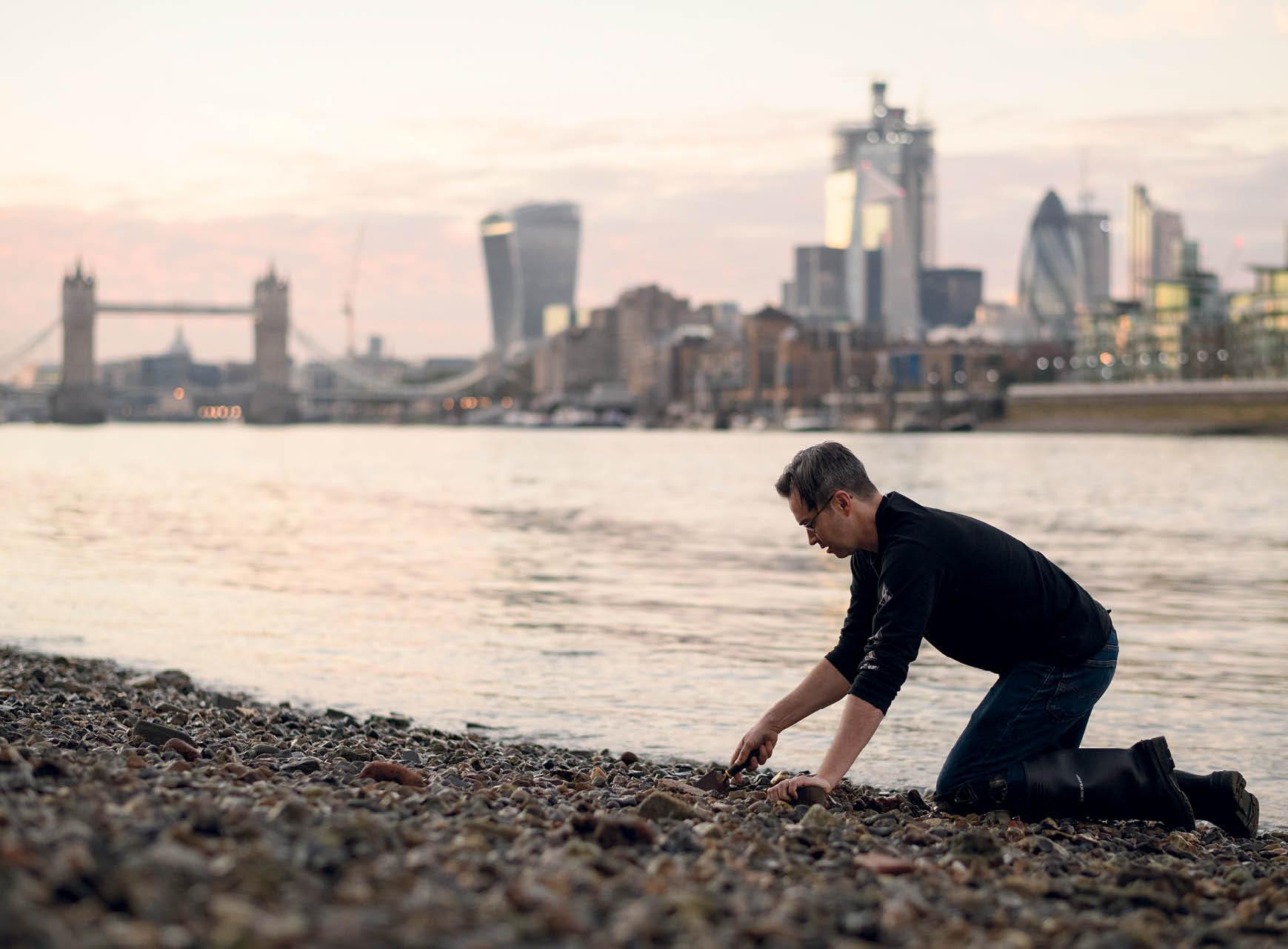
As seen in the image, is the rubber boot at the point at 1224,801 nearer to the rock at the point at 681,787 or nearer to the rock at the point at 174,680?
the rock at the point at 681,787

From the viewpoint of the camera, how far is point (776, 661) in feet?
34.8

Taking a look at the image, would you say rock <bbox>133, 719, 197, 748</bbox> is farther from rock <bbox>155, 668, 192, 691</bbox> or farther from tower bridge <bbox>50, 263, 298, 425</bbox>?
tower bridge <bbox>50, 263, 298, 425</bbox>

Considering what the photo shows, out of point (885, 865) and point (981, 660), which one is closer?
point (885, 865)

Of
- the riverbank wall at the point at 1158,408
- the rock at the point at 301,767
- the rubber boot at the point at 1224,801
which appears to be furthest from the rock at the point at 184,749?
the riverbank wall at the point at 1158,408

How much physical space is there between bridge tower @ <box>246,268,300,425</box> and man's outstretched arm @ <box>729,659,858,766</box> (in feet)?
586

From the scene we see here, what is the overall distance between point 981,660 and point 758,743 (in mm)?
842

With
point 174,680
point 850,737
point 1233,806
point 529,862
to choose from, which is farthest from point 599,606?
point 529,862

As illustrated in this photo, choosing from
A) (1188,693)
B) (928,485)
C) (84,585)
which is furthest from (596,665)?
(928,485)

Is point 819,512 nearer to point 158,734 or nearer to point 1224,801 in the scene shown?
point 1224,801

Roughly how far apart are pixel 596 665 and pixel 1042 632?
5.47 metres

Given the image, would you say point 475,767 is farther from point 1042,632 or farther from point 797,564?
point 797,564

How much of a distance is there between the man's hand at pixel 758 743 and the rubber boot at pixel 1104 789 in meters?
0.90

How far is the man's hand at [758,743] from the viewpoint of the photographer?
537cm

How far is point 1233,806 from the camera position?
18.0 ft
